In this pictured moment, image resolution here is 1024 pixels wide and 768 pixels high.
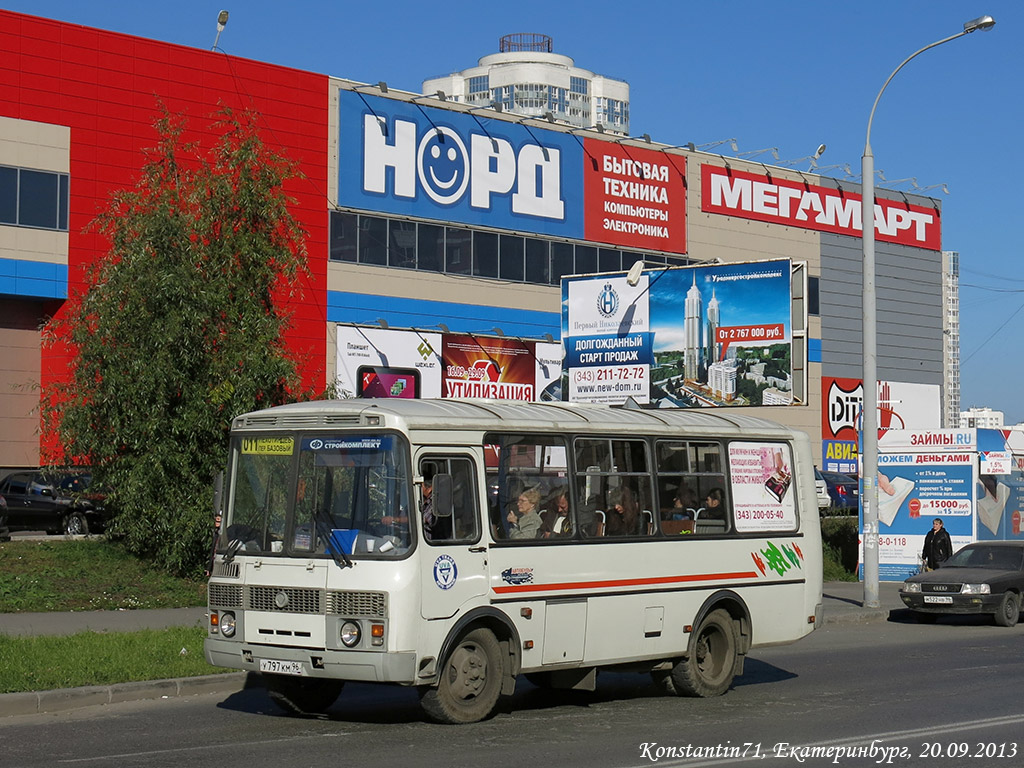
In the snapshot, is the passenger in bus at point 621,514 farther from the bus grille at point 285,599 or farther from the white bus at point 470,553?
the bus grille at point 285,599

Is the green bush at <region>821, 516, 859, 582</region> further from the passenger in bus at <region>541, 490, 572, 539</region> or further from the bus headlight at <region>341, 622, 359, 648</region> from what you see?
the bus headlight at <region>341, 622, 359, 648</region>

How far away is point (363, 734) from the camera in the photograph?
35.9 ft

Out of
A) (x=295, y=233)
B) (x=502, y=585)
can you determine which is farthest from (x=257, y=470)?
(x=295, y=233)

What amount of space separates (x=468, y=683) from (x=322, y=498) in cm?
191

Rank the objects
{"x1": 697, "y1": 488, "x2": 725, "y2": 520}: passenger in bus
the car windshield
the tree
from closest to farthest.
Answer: {"x1": 697, "y1": 488, "x2": 725, "y2": 520}: passenger in bus < the tree < the car windshield

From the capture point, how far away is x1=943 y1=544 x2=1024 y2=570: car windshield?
24.1 meters

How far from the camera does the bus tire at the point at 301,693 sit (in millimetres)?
12102

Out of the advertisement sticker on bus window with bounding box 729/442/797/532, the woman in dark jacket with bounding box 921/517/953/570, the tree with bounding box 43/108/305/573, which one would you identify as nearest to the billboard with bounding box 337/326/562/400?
the tree with bounding box 43/108/305/573

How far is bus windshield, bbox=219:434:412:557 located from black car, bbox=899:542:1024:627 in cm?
1467

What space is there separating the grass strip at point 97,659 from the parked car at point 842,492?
33679 mm

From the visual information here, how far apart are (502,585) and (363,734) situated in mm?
1677

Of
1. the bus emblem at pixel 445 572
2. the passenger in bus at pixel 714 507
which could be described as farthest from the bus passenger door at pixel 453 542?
the passenger in bus at pixel 714 507

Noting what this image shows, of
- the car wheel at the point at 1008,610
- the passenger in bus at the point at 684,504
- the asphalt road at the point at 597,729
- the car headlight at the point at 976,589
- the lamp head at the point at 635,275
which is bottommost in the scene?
the car wheel at the point at 1008,610

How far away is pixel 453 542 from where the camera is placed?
11.4 meters
